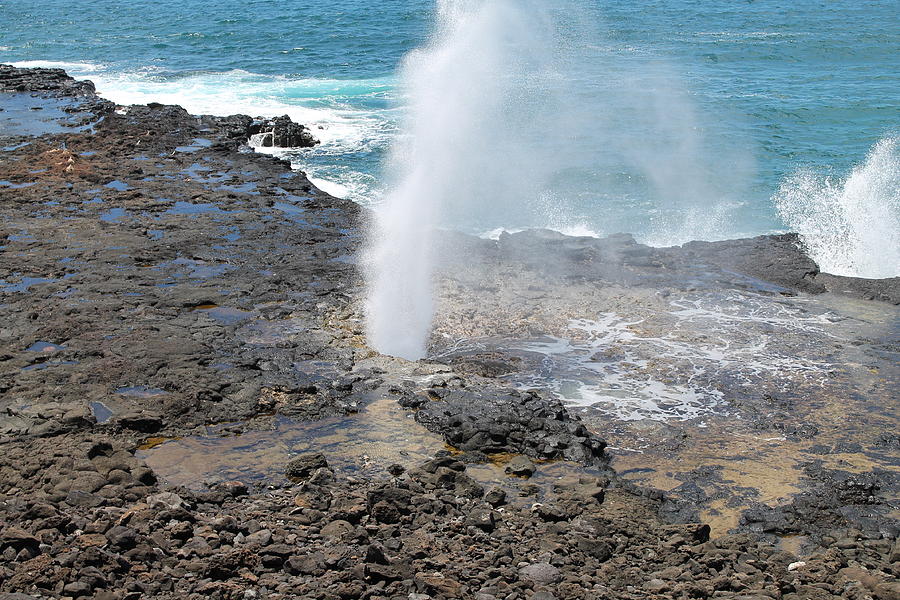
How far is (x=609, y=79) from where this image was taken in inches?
1483

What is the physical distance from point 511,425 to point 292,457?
9.48 ft

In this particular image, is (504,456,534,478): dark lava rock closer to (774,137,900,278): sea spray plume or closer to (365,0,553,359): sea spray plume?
(365,0,553,359): sea spray plume

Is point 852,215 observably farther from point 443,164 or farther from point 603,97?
point 603,97

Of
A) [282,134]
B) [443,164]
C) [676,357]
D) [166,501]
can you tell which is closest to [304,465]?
[166,501]

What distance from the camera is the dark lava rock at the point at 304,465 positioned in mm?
10250

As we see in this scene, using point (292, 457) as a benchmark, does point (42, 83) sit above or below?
above

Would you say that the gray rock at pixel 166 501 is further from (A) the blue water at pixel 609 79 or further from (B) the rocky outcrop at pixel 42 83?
(B) the rocky outcrop at pixel 42 83

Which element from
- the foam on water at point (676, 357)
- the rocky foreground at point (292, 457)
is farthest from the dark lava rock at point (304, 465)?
the foam on water at point (676, 357)

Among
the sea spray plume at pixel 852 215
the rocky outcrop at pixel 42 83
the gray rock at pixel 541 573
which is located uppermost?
the rocky outcrop at pixel 42 83

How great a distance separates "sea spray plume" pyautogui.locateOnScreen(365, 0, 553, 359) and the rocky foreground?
796mm

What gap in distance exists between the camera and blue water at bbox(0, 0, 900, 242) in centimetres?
2506

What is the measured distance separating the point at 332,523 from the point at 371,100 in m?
28.1

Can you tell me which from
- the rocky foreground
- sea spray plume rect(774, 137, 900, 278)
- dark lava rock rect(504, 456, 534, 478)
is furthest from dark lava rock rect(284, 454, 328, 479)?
sea spray plume rect(774, 137, 900, 278)

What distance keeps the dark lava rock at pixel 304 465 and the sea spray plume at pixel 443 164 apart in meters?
3.84
